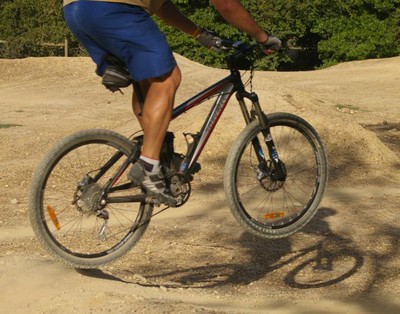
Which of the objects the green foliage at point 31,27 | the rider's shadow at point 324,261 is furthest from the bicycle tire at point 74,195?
the green foliage at point 31,27

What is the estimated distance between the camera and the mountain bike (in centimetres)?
513

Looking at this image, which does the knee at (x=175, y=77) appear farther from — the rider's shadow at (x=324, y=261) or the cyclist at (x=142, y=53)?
the rider's shadow at (x=324, y=261)

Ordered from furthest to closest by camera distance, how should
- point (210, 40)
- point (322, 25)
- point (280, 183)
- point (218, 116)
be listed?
point (322, 25) < point (280, 183) < point (218, 116) < point (210, 40)

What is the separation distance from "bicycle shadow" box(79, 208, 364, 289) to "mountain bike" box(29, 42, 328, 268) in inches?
23.9

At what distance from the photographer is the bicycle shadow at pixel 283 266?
20.9 feet

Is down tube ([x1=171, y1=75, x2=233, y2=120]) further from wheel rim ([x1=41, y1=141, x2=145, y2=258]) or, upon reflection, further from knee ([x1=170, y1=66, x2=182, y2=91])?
wheel rim ([x1=41, y1=141, x2=145, y2=258])

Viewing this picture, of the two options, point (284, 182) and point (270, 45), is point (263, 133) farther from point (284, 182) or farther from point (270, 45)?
point (270, 45)

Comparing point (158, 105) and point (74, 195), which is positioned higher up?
point (158, 105)

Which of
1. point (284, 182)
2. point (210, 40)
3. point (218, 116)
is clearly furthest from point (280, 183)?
point (210, 40)

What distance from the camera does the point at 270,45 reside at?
17.2ft

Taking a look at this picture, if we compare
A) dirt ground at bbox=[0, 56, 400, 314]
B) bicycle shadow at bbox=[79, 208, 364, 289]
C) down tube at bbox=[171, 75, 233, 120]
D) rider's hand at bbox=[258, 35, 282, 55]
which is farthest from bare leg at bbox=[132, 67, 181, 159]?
bicycle shadow at bbox=[79, 208, 364, 289]

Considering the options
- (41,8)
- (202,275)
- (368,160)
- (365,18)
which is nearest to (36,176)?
(202,275)

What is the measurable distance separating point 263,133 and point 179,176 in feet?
2.02

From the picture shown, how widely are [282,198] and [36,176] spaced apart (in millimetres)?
2083
